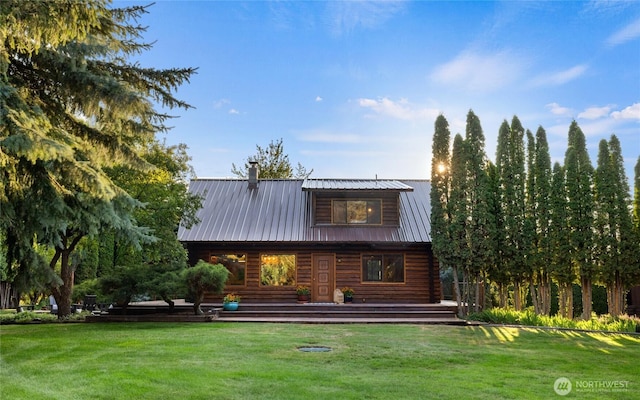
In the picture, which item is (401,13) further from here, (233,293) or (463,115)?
(233,293)

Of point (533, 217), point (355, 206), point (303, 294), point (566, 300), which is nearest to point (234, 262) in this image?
point (303, 294)

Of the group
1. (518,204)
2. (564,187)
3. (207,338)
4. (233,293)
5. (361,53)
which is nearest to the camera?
(207,338)

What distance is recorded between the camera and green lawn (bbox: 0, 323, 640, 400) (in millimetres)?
5988

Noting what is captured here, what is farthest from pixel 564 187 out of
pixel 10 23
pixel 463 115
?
pixel 10 23

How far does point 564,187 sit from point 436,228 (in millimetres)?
4343

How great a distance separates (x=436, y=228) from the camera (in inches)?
667

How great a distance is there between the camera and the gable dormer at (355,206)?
1986 cm

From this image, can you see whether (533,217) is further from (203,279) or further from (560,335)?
(203,279)

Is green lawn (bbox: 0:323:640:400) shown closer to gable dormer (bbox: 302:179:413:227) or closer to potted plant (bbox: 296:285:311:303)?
potted plant (bbox: 296:285:311:303)

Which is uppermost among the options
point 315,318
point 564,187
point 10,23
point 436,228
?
point 10,23

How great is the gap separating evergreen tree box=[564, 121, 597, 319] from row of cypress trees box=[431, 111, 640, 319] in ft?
0.09

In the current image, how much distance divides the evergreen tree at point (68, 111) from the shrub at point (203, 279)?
412 cm

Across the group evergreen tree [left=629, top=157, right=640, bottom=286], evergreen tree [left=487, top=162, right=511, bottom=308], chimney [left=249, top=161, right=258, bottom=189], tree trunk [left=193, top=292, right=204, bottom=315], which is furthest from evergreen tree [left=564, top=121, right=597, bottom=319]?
chimney [left=249, top=161, right=258, bottom=189]

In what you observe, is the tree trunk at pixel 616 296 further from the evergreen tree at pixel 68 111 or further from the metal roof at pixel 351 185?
the evergreen tree at pixel 68 111
